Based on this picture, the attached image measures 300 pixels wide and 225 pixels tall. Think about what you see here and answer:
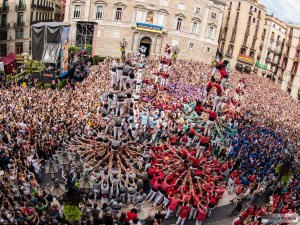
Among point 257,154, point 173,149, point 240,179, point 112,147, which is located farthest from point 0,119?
point 257,154

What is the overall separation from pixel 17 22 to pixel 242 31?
37.9 metres

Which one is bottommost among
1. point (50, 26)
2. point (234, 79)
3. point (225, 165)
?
point (225, 165)

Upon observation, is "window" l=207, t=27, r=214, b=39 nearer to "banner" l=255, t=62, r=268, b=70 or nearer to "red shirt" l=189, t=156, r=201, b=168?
"banner" l=255, t=62, r=268, b=70

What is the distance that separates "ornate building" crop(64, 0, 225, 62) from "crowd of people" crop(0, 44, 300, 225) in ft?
70.7

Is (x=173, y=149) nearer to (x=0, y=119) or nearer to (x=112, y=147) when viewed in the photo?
(x=112, y=147)

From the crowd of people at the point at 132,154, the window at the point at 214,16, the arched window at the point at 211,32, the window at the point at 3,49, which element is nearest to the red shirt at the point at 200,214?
the crowd of people at the point at 132,154

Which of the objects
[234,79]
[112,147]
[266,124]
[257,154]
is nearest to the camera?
[112,147]

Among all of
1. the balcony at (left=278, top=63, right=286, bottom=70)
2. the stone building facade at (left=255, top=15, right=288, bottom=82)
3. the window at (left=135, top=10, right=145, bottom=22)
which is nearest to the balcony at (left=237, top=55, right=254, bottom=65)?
the stone building facade at (left=255, top=15, right=288, bottom=82)

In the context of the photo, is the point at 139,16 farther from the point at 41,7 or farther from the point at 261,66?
the point at 261,66

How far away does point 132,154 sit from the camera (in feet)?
55.4

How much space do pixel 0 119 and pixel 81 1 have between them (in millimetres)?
31089

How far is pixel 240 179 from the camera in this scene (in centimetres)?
1775

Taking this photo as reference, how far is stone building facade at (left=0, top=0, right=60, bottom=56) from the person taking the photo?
1597 inches

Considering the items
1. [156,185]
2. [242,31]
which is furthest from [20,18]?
[156,185]
